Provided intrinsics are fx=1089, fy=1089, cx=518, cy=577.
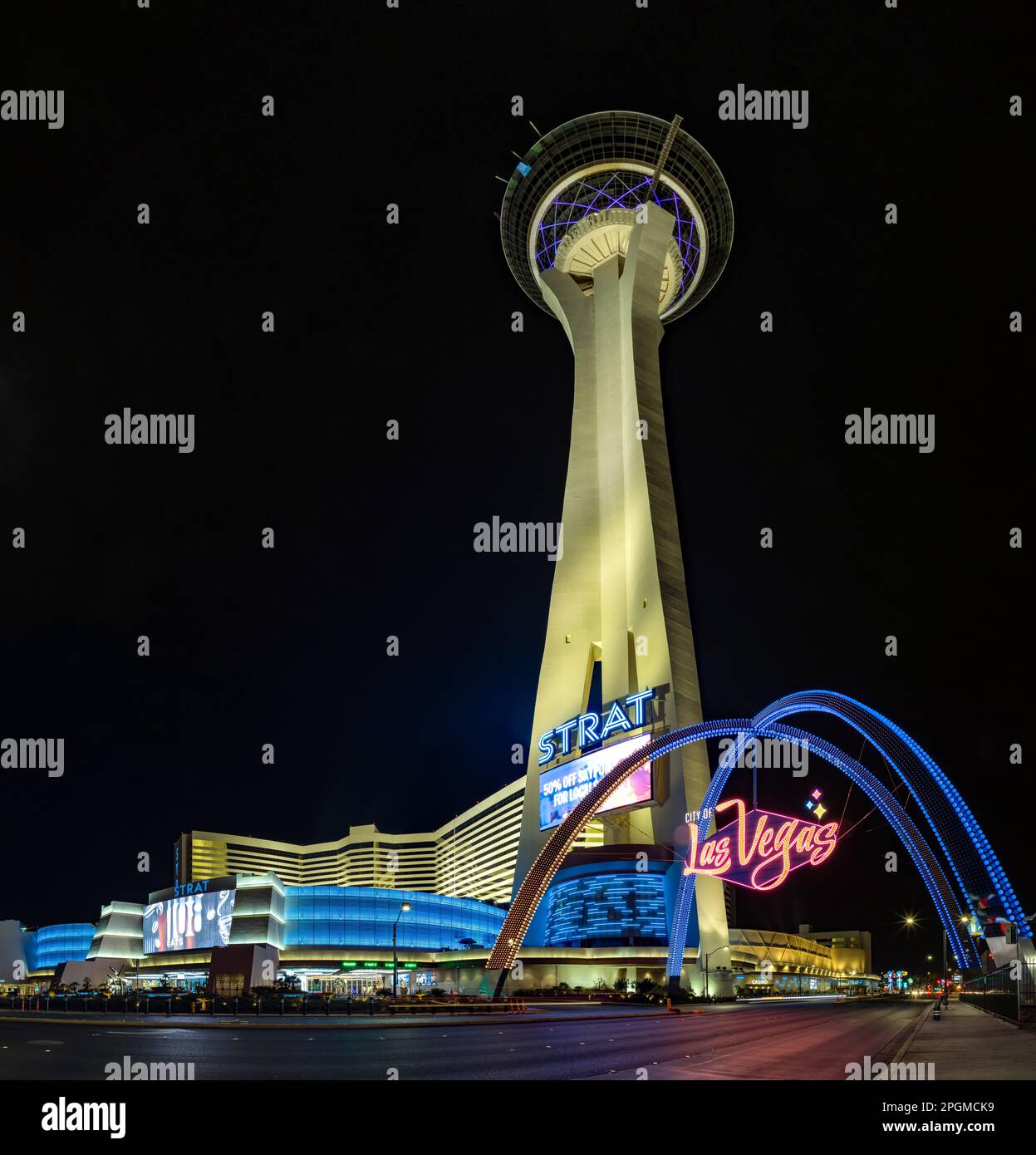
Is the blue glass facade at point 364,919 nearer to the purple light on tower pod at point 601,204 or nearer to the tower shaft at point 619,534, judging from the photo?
the tower shaft at point 619,534

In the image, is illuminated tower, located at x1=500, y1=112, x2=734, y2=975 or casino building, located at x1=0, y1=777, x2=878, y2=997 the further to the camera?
illuminated tower, located at x1=500, y1=112, x2=734, y2=975

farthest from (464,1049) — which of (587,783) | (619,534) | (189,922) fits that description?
(189,922)

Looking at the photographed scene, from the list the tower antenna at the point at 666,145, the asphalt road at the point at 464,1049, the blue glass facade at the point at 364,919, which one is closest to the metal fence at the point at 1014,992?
the asphalt road at the point at 464,1049

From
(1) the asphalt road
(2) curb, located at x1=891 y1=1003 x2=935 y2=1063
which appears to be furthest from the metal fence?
(1) the asphalt road

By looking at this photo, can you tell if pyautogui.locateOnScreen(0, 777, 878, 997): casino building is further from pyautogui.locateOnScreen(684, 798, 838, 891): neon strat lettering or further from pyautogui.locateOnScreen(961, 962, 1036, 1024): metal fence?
pyautogui.locateOnScreen(961, 962, 1036, 1024): metal fence

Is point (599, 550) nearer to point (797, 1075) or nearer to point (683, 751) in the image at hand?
point (683, 751)

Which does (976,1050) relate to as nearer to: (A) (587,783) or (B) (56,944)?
(A) (587,783)
